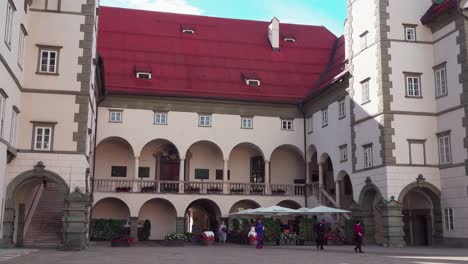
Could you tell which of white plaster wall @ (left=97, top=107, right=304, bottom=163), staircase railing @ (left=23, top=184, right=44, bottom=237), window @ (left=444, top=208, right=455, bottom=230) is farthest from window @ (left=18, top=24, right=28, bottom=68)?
window @ (left=444, top=208, right=455, bottom=230)

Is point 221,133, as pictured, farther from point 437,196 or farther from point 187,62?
point 437,196

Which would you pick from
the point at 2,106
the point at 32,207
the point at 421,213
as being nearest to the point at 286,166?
the point at 421,213

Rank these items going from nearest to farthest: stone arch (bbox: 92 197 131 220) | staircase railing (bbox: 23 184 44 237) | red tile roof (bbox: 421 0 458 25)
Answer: staircase railing (bbox: 23 184 44 237) < red tile roof (bbox: 421 0 458 25) < stone arch (bbox: 92 197 131 220)

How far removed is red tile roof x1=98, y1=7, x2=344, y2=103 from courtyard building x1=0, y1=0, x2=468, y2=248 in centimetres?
13

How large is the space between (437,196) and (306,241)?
7.60 metres

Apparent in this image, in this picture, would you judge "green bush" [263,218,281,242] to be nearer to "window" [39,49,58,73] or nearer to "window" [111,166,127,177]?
"window" [111,166,127,177]

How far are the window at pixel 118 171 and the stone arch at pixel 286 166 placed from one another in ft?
33.6

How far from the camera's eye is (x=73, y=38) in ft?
83.9

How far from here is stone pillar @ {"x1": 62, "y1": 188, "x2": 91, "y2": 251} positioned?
77.5ft

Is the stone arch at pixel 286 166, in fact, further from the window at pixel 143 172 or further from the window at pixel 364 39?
the window at pixel 364 39

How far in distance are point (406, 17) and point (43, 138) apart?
19.0m

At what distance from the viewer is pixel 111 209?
36688mm

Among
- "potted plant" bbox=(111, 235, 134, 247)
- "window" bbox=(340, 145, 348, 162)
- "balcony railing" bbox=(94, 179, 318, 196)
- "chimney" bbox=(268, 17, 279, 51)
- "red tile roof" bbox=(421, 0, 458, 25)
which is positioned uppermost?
"chimney" bbox=(268, 17, 279, 51)

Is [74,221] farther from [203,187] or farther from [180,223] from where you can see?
[203,187]
